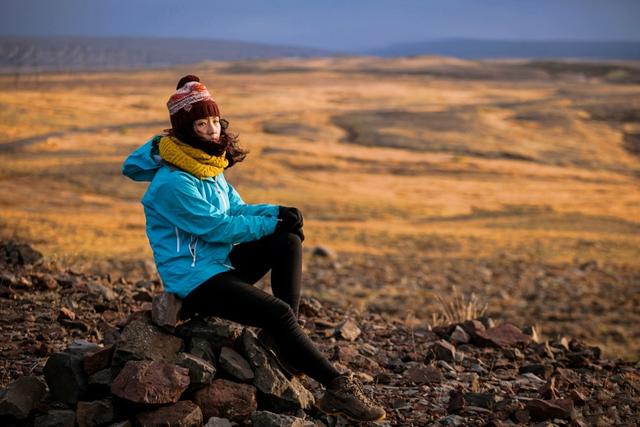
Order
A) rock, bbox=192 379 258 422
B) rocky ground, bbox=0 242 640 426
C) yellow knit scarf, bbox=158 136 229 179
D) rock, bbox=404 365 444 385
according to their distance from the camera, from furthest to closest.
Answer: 1. rock, bbox=404 365 444 385
2. yellow knit scarf, bbox=158 136 229 179
3. rock, bbox=192 379 258 422
4. rocky ground, bbox=0 242 640 426

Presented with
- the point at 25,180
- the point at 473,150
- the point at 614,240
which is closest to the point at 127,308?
the point at 614,240

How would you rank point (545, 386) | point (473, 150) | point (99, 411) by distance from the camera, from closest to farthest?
point (99, 411) → point (545, 386) → point (473, 150)

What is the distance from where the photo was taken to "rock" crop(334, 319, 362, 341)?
640cm

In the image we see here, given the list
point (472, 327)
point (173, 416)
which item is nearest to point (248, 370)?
point (173, 416)

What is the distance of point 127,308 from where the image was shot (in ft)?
22.3

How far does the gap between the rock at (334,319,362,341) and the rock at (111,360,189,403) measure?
8.07ft

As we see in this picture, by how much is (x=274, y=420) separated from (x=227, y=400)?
341 millimetres

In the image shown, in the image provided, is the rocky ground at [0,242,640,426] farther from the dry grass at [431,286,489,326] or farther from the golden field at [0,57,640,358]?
the golden field at [0,57,640,358]

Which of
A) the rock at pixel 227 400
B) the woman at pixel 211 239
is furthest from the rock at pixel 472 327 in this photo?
the rock at pixel 227 400

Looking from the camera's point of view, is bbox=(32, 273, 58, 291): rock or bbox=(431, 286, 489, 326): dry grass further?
bbox=(431, 286, 489, 326): dry grass

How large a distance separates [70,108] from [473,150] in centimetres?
2625

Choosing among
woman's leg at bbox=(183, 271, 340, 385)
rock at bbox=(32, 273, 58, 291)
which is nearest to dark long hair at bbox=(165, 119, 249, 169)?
woman's leg at bbox=(183, 271, 340, 385)

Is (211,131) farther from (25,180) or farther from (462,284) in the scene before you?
(25,180)

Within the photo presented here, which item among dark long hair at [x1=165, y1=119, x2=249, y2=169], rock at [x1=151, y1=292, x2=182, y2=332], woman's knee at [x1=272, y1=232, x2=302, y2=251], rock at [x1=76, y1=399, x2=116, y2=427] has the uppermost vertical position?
dark long hair at [x1=165, y1=119, x2=249, y2=169]
